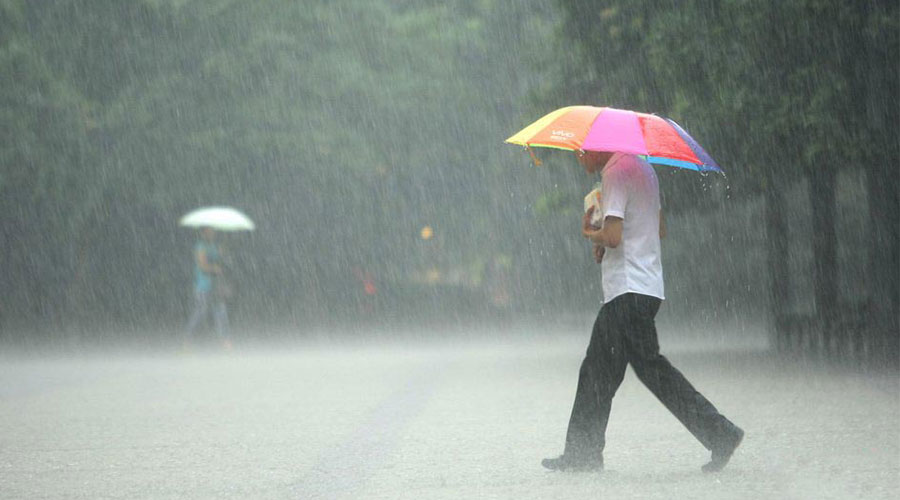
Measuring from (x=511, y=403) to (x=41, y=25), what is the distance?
45.9 feet

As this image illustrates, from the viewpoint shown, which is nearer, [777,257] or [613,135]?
[613,135]

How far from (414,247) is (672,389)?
2797 cm

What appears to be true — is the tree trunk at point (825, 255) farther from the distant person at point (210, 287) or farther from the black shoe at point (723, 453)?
the black shoe at point (723, 453)

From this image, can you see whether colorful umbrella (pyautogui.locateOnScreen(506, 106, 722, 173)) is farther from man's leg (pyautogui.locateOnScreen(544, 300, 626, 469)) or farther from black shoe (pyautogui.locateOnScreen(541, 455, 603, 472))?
black shoe (pyautogui.locateOnScreen(541, 455, 603, 472))

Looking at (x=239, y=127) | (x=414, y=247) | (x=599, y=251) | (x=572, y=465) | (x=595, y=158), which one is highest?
(x=239, y=127)

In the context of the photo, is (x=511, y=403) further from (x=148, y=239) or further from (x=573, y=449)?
(x=148, y=239)

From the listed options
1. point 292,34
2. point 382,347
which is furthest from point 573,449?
point 292,34

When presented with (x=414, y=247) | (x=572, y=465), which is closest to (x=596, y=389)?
(x=572, y=465)

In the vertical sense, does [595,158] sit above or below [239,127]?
below

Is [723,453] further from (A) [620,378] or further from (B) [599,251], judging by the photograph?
(B) [599,251]

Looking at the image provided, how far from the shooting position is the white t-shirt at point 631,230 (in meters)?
6.95

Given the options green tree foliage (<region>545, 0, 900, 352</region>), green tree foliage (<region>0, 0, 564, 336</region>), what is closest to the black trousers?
green tree foliage (<region>545, 0, 900, 352</region>)

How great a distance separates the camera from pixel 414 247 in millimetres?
34844

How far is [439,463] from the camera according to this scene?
772 centimetres
